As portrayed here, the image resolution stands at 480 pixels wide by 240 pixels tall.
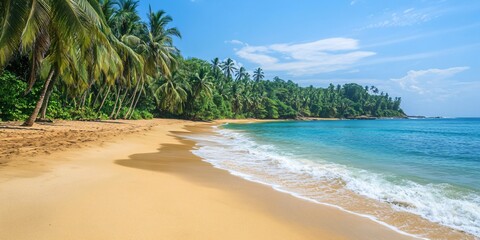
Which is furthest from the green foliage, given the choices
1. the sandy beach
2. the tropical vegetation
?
the sandy beach

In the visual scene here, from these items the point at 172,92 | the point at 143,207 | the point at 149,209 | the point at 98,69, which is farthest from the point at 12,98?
the point at 172,92

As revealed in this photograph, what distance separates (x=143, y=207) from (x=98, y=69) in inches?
630

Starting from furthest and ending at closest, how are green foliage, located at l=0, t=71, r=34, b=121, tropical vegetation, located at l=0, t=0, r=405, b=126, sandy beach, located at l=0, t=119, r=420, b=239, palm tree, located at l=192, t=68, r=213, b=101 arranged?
palm tree, located at l=192, t=68, r=213, b=101, green foliage, located at l=0, t=71, r=34, b=121, tropical vegetation, located at l=0, t=0, r=405, b=126, sandy beach, located at l=0, t=119, r=420, b=239

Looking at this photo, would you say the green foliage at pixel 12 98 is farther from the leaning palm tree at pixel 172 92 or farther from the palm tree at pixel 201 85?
the palm tree at pixel 201 85

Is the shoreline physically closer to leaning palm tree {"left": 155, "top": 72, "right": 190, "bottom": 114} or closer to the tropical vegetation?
the tropical vegetation

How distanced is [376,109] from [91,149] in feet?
497

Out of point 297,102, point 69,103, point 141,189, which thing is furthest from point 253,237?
point 297,102

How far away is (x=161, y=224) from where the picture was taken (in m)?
3.85

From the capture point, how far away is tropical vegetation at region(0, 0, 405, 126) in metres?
8.46

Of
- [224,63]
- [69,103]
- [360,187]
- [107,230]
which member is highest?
[224,63]

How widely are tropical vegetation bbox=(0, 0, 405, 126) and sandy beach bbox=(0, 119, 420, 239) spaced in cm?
403

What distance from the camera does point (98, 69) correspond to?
17766 millimetres

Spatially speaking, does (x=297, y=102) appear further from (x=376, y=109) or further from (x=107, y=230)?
(x=107, y=230)

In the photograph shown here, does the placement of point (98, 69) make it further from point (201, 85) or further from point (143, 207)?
point (201, 85)
